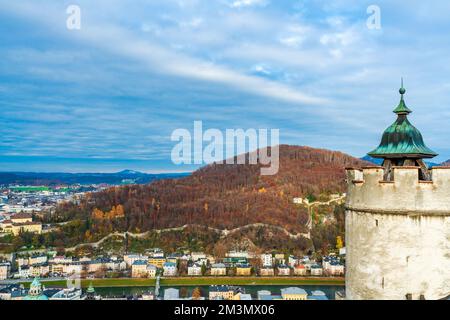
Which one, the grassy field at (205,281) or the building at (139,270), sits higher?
the building at (139,270)

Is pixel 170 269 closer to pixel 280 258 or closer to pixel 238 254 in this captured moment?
pixel 238 254

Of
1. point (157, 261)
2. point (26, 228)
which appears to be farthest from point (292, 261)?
point (26, 228)

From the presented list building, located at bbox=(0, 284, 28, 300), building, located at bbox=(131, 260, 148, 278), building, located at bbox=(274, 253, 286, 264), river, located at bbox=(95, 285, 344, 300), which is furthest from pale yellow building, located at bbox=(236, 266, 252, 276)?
building, located at bbox=(0, 284, 28, 300)

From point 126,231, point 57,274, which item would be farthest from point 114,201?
point 57,274

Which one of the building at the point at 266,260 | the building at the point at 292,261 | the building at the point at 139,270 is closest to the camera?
the building at the point at 139,270

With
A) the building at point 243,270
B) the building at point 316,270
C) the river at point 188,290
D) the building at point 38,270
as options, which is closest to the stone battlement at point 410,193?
the river at point 188,290

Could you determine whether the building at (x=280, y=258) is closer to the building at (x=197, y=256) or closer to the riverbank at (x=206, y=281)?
the riverbank at (x=206, y=281)

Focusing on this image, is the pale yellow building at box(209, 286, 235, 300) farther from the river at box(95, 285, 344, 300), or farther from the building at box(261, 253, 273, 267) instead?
the building at box(261, 253, 273, 267)
